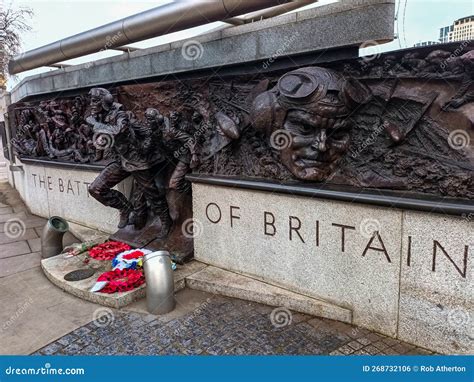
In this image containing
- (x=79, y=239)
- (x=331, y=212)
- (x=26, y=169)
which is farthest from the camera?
(x=26, y=169)

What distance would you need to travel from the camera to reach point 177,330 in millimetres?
4582

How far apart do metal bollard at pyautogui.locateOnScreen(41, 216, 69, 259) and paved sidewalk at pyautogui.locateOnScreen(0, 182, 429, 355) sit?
4.36 ft

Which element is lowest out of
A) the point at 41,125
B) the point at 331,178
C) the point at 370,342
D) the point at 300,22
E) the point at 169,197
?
the point at 370,342

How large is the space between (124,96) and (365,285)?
5.48 metres

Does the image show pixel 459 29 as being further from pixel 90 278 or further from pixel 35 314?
pixel 35 314

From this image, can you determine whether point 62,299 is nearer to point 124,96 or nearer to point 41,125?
point 124,96

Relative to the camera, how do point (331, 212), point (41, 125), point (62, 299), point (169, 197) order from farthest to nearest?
1. point (41, 125)
2. point (169, 197)
3. point (62, 299)
4. point (331, 212)

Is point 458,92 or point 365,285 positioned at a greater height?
point 458,92

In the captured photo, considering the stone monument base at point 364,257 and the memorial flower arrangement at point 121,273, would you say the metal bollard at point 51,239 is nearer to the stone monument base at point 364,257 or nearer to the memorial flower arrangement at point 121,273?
the memorial flower arrangement at point 121,273

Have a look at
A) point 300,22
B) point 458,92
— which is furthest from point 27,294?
point 458,92

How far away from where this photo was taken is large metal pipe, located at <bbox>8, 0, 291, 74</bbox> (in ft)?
19.2

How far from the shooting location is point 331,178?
15.6 ft

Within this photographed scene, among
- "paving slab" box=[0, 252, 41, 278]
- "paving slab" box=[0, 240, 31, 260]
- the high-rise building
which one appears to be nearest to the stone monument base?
the high-rise building

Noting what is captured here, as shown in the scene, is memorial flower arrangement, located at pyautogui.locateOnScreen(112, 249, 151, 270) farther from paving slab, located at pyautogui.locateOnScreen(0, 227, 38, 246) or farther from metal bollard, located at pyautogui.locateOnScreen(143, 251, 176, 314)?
paving slab, located at pyautogui.locateOnScreen(0, 227, 38, 246)
